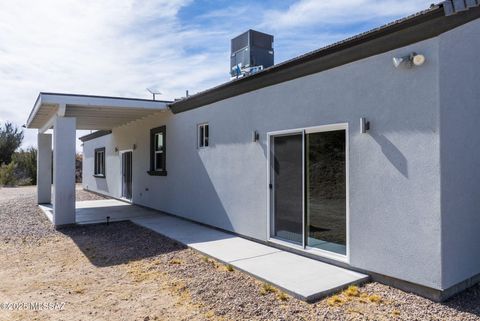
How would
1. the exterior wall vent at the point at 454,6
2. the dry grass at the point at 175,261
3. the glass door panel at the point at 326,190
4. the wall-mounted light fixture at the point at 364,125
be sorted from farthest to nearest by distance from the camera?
the dry grass at the point at 175,261 < the glass door panel at the point at 326,190 < the wall-mounted light fixture at the point at 364,125 < the exterior wall vent at the point at 454,6

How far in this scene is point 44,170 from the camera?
13820 mm

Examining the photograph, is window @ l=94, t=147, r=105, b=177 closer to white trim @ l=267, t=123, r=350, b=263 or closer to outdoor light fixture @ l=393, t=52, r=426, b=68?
white trim @ l=267, t=123, r=350, b=263

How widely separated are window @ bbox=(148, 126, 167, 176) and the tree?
22.5m

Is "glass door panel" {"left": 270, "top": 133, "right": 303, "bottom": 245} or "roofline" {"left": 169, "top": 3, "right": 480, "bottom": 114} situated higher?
"roofline" {"left": 169, "top": 3, "right": 480, "bottom": 114}

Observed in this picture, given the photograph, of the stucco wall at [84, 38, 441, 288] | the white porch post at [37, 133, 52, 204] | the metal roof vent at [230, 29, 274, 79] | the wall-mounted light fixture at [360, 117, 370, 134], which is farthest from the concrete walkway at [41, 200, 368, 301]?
the white porch post at [37, 133, 52, 204]

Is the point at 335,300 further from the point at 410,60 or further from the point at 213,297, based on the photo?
the point at 410,60

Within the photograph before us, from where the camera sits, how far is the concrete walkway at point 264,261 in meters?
4.48

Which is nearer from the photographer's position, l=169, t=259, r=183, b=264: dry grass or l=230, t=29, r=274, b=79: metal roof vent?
l=169, t=259, r=183, b=264: dry grass

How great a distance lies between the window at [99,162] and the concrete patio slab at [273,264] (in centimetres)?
1135

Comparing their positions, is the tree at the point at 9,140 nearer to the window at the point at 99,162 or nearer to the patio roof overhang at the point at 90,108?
the window at the point at 99,162

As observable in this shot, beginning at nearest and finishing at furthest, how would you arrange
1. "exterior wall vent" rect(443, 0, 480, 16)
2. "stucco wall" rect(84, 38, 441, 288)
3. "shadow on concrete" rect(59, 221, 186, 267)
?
"exterior wall vent" rect(443, 0, 480, 16) → "stucco wall" rect(84, 38, 441, 288) → "shadow on concrete" rect(59, 221, 186, 267)

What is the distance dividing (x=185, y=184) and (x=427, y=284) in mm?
6776

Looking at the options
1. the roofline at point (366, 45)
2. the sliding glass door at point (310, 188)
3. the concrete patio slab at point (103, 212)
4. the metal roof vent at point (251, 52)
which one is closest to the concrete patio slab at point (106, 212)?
the concrete patio slab at point (103, 212)

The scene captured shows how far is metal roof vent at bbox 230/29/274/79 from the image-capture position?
8.78 meters
